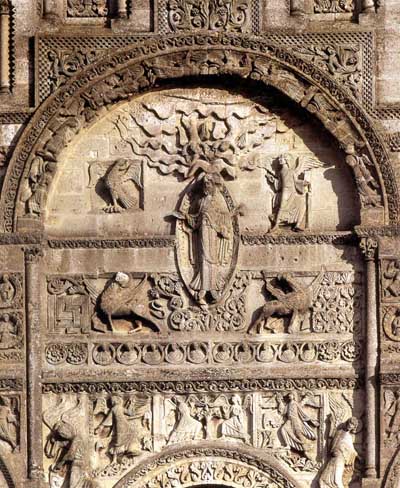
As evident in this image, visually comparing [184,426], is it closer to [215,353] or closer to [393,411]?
[215,353]

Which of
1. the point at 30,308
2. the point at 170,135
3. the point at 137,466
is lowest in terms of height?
the point at 137,466

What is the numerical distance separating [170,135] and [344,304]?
2506 millimetres

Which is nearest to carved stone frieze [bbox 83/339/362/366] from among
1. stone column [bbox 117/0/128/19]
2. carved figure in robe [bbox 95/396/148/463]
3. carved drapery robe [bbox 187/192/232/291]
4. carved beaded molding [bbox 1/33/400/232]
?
carved figure in robe [bbox 95/396/148/463]

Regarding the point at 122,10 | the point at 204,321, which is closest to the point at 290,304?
the point at 204,321

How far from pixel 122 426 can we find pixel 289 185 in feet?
9.84

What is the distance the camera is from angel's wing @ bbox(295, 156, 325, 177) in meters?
26.6

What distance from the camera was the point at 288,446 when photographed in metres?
26.4

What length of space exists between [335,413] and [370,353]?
0.72 metres

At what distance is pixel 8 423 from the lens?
86.1 feet

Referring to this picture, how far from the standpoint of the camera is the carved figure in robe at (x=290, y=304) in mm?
26344

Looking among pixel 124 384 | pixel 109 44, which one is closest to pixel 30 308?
pixel 124 384

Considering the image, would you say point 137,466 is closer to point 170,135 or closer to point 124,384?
point 124,384

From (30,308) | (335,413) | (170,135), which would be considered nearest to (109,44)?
(170,135)

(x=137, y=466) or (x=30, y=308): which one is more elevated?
(x=30, y=308)
